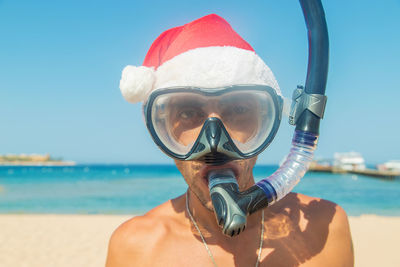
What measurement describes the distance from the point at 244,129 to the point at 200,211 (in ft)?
1.98

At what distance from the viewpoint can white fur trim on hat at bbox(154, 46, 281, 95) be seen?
129cm

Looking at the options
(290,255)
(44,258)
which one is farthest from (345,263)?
(44,258)

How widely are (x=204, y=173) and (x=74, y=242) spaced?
6589mm

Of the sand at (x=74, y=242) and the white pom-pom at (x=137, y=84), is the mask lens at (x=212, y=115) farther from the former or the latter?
the sand at (x=74, y=242)

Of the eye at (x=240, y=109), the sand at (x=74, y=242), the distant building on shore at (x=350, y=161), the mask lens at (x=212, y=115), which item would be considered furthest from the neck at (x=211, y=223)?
the distant building on shore at (x=350, y=161)

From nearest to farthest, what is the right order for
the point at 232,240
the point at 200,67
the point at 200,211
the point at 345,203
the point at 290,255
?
the point at 200,67 < the point at 290,255 < the point at 232,240 < the point at 200,211 < the point at 345,203

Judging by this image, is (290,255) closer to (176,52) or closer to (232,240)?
(232,240)

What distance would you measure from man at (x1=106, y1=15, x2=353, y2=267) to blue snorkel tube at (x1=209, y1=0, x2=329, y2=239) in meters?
0.16

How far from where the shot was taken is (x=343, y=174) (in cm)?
3681

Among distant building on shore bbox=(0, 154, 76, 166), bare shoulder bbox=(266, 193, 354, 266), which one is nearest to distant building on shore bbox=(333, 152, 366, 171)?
bare shoulder bbox=(266, 193, 354, 266)

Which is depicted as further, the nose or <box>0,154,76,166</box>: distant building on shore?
<box>0,154,76,166</box>: distant building on shore

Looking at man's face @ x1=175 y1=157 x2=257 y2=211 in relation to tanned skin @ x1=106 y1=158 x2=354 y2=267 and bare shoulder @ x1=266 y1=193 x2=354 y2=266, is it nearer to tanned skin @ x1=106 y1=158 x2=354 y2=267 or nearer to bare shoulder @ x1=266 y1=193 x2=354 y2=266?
tanned skin @ x1=106 y1=158 x2=354 y2=267

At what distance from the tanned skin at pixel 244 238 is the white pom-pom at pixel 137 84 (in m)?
0.39

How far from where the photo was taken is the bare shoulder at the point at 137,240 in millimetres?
1531
